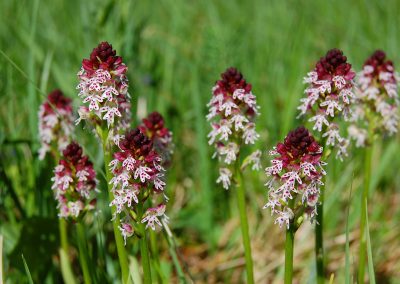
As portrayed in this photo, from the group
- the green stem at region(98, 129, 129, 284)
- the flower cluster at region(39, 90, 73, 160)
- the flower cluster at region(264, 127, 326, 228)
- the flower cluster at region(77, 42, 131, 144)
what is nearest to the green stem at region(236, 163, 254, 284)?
the flower cluster at region(264, 127, 326, 228)

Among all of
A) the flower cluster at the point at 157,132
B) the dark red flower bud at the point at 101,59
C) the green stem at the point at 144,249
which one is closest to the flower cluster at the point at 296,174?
the green stem at the point at 144,249

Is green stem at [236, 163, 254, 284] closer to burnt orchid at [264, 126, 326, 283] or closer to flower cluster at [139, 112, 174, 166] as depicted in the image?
burnt orchid at [264, 126, 326, 283]

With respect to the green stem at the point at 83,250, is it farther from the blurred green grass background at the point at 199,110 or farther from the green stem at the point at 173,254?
the green stem at the point at 173,254

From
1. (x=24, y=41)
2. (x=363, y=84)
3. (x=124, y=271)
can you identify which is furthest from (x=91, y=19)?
(x=124, y=271)

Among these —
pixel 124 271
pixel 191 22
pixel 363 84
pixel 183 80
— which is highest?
pixel 191 22

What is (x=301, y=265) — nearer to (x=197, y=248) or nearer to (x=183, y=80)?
(x=197, y=248)

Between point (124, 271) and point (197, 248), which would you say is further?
point (197, 248)
